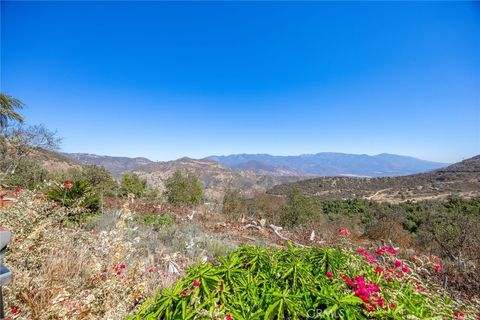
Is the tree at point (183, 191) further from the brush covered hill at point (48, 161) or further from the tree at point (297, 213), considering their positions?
the brush covered hill at point (48, 161)

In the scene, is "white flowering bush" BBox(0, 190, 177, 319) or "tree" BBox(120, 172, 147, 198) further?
"tree" BBox(120, 172, 147, 198)

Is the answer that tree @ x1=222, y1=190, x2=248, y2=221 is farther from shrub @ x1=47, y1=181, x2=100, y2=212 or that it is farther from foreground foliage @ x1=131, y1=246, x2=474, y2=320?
foreground foliage @ x1=131, y1=246, x2=474, y2=320

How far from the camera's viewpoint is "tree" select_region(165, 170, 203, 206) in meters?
15.6

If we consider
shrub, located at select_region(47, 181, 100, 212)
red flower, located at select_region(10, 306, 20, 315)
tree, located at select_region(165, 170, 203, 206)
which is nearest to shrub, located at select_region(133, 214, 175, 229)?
shrub, located at select_region(47, 181, 100, 212)

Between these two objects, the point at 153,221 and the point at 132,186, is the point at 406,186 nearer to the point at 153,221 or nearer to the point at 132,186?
the point at 132,186

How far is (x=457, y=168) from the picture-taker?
46.6 m

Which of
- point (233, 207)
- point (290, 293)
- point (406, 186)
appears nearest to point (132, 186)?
point (233, 207)

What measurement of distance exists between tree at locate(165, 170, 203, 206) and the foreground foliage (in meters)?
13.8

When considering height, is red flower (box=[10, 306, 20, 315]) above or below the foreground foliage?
below

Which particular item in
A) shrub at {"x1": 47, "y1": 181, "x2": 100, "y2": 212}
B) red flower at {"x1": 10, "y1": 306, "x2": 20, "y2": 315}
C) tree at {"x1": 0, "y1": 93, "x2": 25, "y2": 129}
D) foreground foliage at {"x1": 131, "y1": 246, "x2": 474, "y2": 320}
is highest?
tree at {"x1": 0, "y1": 93, "x2": 25, "y2": 129}

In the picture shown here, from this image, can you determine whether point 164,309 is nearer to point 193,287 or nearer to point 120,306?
point 193,287

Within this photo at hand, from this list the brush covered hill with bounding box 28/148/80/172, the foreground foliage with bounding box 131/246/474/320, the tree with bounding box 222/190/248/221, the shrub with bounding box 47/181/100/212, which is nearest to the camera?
the foreground foliage with bounding box 131/246/474/320

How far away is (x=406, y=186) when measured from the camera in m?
42.8

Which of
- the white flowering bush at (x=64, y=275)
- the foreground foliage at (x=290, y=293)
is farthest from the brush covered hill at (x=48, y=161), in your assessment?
the foreground foliage at (x=290, y=293)
